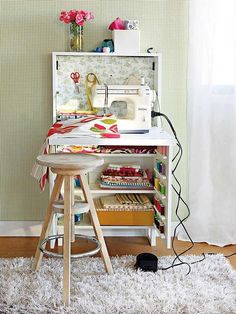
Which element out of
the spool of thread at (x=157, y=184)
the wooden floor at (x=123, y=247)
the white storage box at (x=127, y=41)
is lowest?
the wooden floor at (x=123, y=247)

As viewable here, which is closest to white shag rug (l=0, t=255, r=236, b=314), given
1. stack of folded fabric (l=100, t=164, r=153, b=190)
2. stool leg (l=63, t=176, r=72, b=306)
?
stool leg (l=63, t=176, r=72, b=306)

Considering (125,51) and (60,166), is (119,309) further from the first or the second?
(125,51)

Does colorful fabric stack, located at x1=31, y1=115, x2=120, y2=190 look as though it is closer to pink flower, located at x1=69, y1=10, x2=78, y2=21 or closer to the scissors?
the scissors

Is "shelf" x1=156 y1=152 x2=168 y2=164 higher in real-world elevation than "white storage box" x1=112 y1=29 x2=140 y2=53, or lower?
lower

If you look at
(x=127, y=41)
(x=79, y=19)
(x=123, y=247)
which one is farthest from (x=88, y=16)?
(x=123, y=247)

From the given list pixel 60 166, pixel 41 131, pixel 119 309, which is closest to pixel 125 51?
pixel 41 131

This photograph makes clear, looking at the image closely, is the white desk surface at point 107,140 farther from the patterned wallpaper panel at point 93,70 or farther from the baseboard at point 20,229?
the baseboard at point 20,229

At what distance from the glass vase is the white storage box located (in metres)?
0.21

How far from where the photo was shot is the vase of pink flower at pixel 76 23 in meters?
3.08

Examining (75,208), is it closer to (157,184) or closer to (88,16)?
(157,184)

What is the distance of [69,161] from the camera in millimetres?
2418

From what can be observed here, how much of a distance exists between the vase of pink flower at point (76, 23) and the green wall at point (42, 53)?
0.09m

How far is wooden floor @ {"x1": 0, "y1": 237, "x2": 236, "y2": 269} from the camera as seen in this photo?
3.05 meters

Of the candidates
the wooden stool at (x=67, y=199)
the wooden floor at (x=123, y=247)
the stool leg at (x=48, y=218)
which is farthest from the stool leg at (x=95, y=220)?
the wooden floor at (x=123, y=247)
